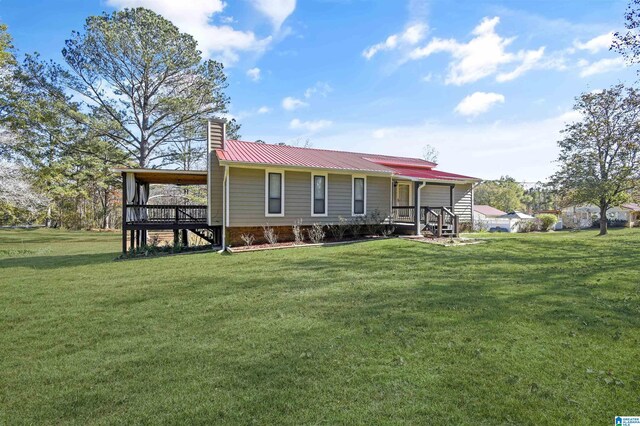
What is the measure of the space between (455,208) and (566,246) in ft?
25.9

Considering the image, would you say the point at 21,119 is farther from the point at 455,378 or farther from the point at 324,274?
the point at 455,378

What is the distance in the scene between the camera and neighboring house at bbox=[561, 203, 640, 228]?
1458 inches

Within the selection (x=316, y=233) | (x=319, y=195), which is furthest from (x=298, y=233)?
(x=319, y=195)

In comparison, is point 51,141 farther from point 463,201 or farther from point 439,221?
point 463,201

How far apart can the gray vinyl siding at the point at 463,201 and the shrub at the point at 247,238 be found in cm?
1215

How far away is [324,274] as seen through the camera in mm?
7496

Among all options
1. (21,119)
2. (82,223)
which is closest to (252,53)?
(21,119)

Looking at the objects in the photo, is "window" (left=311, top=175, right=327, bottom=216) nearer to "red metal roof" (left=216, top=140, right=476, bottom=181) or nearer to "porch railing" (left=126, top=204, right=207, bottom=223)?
"red metal roof" (left=216, top=140, right=476, bottom=181)

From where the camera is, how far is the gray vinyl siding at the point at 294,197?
12133 mm

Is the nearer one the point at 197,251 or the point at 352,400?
the point at 352,400

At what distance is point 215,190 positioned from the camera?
12.9 metres

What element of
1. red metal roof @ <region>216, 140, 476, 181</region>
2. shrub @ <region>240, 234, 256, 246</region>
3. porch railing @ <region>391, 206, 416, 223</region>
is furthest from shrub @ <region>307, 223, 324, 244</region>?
porch railing @ <region>391, 206, 416, 223</region>

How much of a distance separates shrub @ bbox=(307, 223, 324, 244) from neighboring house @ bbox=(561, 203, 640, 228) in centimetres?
3264

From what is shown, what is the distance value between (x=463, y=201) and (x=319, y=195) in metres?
10.1
